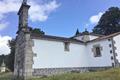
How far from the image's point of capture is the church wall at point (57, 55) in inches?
818

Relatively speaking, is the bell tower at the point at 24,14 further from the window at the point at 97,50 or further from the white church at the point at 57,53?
the window at the point at 97,50

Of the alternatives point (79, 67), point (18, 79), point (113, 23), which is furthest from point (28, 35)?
point (113, 23)

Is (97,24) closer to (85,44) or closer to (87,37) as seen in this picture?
(87,37)

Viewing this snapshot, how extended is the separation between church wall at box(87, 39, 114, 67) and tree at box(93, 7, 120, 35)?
22.4m

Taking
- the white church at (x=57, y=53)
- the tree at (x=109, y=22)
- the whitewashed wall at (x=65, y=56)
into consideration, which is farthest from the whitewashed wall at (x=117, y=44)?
the tree at (x=109, y=22)

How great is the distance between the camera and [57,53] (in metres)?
22.5

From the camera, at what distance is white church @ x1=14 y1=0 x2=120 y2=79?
20.2m

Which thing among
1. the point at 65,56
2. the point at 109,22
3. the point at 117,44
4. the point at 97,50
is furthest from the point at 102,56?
the point at 109,22

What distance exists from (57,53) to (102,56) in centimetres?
565

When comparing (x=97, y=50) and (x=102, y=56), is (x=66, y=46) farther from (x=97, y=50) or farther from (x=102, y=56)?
(x=102, y=56)

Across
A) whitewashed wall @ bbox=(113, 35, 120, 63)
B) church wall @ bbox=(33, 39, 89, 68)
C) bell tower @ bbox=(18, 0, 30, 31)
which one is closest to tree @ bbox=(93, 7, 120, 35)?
church wall @ bbox=(33, 39, 89, 68)

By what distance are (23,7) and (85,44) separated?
32.0 ft

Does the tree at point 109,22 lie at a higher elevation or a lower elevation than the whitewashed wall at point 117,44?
higher

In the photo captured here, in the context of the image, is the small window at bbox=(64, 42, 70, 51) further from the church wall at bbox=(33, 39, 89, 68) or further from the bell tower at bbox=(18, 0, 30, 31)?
the bell tower at bbox=(18, 0, 30, 31)
